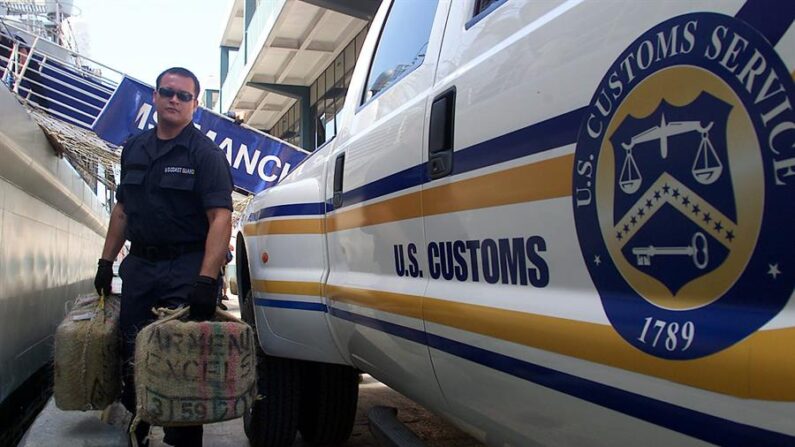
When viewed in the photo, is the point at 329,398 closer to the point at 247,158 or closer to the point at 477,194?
the point at 477,194

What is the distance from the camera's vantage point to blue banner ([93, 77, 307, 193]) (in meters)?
8.77

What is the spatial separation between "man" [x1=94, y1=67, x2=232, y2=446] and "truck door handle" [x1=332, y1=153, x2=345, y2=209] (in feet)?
2.13

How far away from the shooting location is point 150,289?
3.24 meters

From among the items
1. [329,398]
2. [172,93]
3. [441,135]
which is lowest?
[329,398]

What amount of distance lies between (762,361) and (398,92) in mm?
1597

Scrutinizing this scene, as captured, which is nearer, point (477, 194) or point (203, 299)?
point (477, 194)

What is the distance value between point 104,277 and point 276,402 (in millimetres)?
1066

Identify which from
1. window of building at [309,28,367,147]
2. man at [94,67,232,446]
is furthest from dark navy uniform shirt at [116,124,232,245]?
window of building at [309,28,367,147]

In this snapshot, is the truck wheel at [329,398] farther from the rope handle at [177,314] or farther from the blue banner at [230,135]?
the blue banner at [230,135]

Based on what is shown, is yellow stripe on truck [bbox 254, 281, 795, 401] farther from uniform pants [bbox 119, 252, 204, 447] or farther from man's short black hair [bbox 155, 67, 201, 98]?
man's short black hair [bbox 155, 67, 201, 98]

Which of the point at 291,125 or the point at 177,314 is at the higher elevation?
the point at 291,125

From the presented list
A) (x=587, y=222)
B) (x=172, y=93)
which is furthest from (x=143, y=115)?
(x=587, y=222)

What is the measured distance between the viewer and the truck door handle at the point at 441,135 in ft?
6.05

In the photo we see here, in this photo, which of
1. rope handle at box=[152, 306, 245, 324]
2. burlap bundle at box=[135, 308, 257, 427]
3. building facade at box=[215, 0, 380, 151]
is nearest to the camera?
burlap bundle at box=[135, 308, 257, 427]
